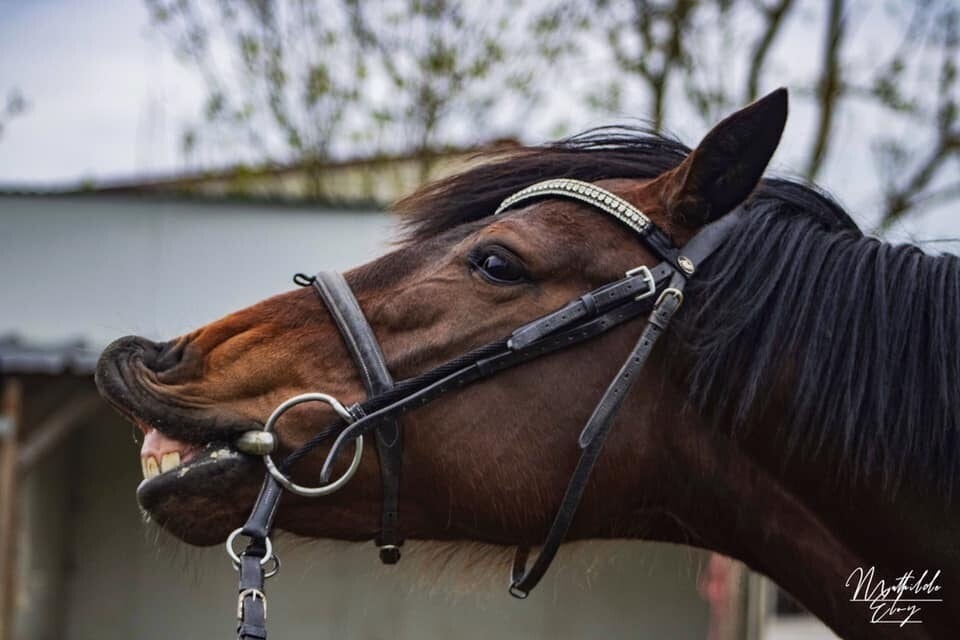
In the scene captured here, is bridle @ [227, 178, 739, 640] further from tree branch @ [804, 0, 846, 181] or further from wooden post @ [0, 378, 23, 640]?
tree branch @ [804, 0, 846, 181]

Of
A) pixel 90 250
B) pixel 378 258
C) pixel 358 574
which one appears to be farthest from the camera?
pixel 358 574

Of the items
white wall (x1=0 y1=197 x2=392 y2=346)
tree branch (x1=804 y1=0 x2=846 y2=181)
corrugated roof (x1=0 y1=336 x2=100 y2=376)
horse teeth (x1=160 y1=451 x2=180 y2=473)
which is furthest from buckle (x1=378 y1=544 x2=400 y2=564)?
tree branch (x1=804 y1=0 x2=846 y2=181)

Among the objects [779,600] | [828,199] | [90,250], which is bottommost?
[779,600]

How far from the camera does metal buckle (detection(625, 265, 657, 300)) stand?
2301mm

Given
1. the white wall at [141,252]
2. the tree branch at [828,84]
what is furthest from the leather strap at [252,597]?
the tree branch at [828,84]

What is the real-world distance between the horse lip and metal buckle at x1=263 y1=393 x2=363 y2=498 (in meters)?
0.05

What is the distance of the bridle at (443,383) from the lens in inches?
87.3

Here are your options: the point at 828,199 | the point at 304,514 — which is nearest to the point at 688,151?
the point at 828,199

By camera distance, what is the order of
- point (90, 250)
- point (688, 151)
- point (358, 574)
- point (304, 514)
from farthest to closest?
point (358, 574)
point (90, 250)
point (688, 151)
point (304, 514)

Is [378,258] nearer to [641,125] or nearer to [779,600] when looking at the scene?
[641,125]

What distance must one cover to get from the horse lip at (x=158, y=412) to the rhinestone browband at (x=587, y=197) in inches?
30.3

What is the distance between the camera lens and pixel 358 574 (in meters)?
10.4

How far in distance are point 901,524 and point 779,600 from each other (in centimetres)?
940

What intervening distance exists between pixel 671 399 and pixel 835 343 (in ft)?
1.13
